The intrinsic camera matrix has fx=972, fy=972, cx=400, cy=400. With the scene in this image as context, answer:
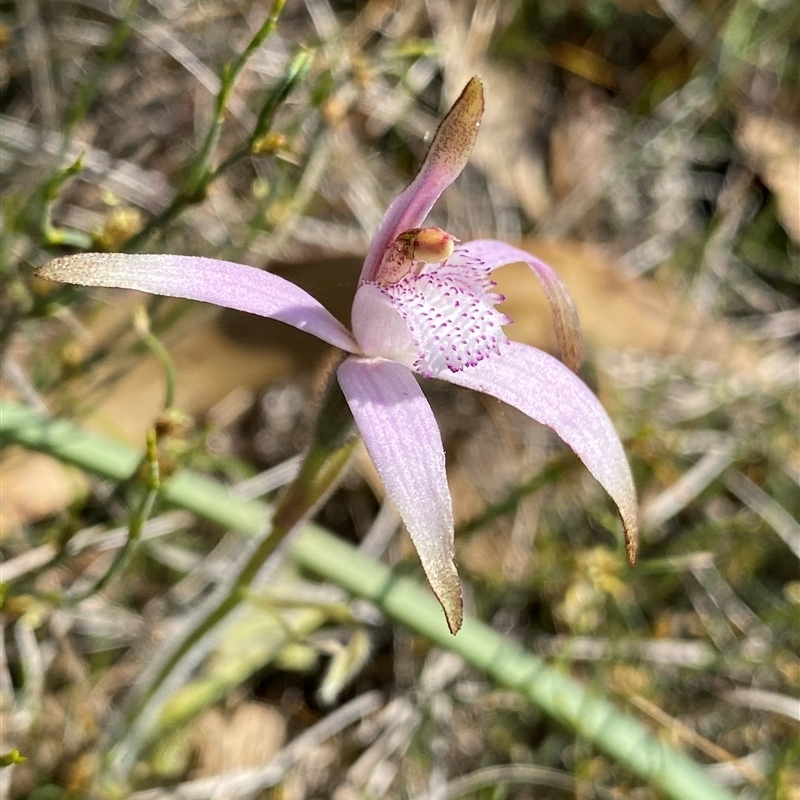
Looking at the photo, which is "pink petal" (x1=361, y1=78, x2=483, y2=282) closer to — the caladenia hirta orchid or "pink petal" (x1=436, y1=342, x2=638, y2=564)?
the caladenia hirta orchid

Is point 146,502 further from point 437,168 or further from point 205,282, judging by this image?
point 437,168

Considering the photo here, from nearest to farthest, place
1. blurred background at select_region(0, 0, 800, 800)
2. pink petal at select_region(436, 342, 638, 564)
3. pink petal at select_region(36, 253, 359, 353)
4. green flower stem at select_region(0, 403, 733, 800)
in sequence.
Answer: pink petal at select_region(36, 253, 359, 353)
pink petal at select_region(436, 342, 638, 564)
green flower stem at select_region(0, 403, 733, 800)
blurred background at select_region(0, 0, 800, 800)

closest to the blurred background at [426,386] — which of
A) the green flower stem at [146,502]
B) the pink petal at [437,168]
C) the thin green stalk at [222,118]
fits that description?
the thin green stalk at [222,118]

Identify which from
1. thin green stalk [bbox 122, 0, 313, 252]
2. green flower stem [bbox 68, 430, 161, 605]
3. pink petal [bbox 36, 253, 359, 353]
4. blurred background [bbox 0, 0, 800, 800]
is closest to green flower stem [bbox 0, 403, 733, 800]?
blurred background [bbox 0, 0, 800, 800]

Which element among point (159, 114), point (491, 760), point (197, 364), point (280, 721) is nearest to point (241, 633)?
point (280, 721)

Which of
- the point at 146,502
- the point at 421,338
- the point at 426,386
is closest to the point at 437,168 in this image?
the point at 421,338

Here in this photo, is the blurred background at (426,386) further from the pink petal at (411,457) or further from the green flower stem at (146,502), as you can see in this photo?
the pink petal at (411,457)
